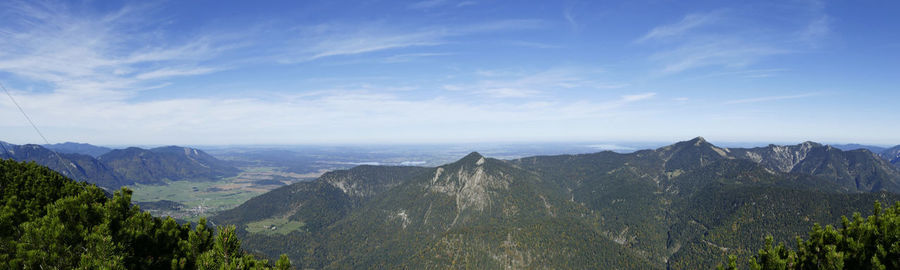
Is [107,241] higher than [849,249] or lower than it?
higher

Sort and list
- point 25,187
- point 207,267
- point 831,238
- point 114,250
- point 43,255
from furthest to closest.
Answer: point 25,187, point 831,238, point 207,267, point 114,250, point 43,255

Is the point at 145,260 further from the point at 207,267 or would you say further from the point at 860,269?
the point at 860,269

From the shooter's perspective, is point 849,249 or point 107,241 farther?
point 849,249

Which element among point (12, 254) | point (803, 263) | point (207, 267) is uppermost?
point (12, 254)

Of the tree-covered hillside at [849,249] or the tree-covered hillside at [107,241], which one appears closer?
the tree-covered hillside at [107,241]

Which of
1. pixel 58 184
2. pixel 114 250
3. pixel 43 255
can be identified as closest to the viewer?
pixel 43 255

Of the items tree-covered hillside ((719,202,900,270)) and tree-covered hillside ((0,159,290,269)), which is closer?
tree-covered hillside ((0,159,290,269))

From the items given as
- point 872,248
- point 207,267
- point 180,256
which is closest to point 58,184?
point 180,256

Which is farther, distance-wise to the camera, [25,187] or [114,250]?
[25,187]
